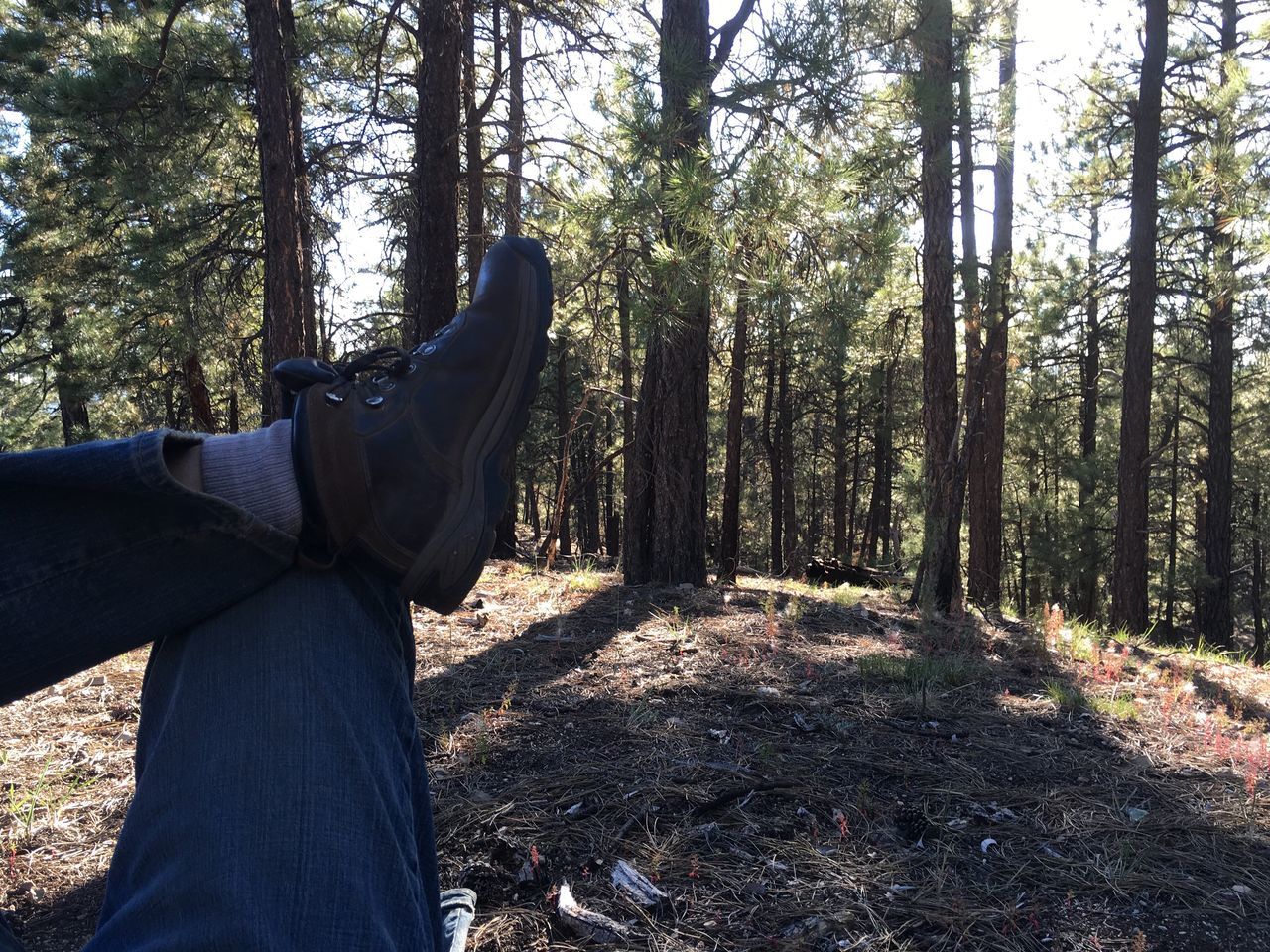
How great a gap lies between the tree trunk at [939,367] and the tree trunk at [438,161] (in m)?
3.16

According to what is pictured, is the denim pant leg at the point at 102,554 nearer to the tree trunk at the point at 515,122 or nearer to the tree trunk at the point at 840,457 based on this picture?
the tree trunk at the point at 515,122

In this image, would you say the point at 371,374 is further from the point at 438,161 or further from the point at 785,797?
the point at 438,161

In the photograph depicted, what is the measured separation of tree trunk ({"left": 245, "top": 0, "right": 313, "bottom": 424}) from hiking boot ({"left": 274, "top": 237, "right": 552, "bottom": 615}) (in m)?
4.54

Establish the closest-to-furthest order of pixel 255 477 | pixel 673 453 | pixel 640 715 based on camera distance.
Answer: pixel 255 477
pixel 640 715
pixel 673 453

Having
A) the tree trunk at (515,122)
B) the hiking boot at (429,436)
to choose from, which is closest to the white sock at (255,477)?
the hiking boot at (429,436)

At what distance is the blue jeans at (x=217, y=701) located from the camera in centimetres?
84

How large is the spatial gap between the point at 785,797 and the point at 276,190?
18.1 ft

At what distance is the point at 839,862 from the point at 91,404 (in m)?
19.2

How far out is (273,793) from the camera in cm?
88

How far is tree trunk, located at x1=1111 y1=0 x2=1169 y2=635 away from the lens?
9172 mm

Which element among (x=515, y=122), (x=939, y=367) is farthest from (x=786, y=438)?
Result: (x=515, y=122)

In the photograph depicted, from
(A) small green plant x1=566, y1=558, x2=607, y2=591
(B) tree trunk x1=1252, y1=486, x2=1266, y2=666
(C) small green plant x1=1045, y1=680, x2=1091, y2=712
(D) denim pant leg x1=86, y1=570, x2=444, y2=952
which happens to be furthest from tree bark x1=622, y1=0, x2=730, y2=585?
(B) tree trunk x1=1252, y1=486, x2=1266, y2=666

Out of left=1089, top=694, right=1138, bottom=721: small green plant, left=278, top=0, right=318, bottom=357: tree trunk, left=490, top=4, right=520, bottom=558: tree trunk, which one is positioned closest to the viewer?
left=1089, top=694, right=1138, bottom=721: small green plant

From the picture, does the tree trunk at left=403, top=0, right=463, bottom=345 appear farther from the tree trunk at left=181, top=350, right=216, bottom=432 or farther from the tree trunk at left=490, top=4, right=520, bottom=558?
the tree trunk at left=181, top=350, right=216, bottom=432
